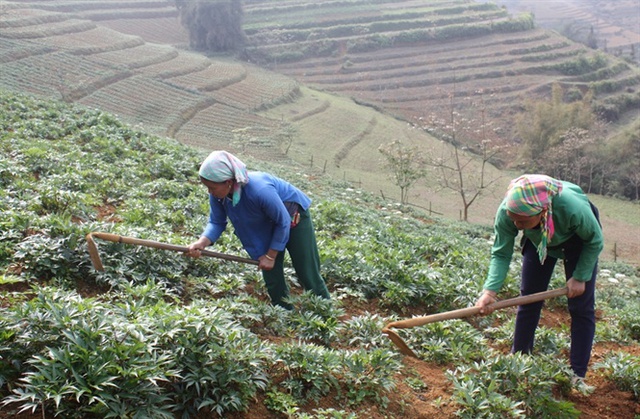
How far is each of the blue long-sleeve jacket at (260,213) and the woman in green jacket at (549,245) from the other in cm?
183

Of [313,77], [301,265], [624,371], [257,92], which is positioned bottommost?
[257,92]

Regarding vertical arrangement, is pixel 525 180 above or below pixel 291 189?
above

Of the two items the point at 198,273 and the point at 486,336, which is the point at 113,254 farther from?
the point at 486,336

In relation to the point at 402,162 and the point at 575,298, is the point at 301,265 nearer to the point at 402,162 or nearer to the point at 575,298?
the point at 575,298

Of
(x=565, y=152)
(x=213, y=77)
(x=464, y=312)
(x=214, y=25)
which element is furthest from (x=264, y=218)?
(x=214, y=25)

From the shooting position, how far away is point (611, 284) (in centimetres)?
1306

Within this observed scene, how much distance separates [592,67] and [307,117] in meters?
34.7

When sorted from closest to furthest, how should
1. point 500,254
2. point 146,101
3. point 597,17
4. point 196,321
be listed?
point 196,321
point 500,254
point 146,101
point 597,17

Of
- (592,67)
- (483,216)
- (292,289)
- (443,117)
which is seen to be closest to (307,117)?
(443,117)

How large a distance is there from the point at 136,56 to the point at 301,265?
169 feet

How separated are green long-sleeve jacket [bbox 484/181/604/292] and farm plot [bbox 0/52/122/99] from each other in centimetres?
3625

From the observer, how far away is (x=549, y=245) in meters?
4.46

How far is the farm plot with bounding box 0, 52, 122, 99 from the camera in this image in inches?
1447

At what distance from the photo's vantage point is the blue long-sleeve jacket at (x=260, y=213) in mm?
4992
